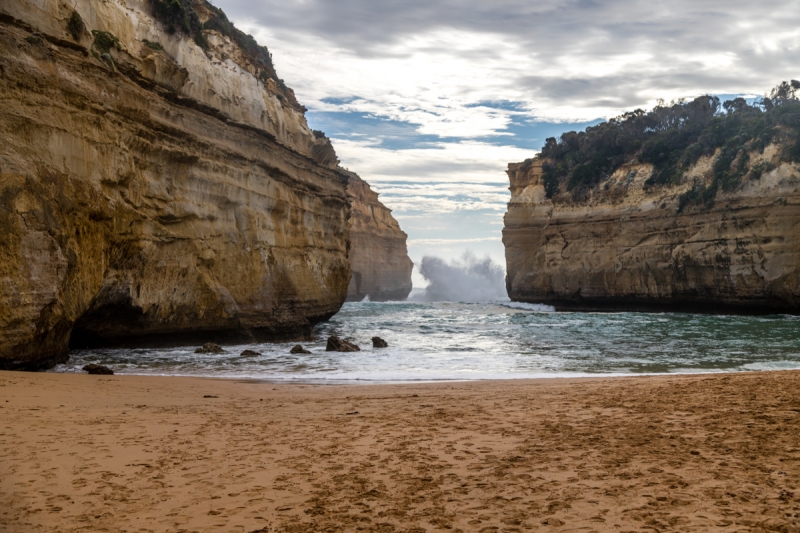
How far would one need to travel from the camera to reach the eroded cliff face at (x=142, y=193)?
10.6 metres

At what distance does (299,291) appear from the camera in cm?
2097

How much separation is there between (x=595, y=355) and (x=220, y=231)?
10.7 m

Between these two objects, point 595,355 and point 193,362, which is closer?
point 193,362

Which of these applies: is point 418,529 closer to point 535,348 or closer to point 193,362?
point 193,362

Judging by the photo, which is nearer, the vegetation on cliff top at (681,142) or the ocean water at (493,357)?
the ocean water at (493,357)

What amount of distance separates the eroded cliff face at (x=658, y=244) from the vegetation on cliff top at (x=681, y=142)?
0.69 metres

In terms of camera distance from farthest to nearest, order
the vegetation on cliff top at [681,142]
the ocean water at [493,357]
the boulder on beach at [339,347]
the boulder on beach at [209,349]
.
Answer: the vegetation on cliff top at [681,142] < the boulder on beach at [339,347] < the boulder on beach at [209,349] < the ocean water at [493,357]

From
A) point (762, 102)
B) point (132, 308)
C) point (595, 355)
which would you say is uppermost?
point (762, 102)

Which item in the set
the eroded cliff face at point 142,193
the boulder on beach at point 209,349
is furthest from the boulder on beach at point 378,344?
the boulder on beach at point 209,349

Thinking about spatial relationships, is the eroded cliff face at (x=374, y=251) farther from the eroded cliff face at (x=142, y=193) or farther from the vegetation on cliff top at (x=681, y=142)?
the eroded cliff face at (x=142, y=193)

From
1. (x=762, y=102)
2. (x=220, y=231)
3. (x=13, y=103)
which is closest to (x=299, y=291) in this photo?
(x=220, y=231)

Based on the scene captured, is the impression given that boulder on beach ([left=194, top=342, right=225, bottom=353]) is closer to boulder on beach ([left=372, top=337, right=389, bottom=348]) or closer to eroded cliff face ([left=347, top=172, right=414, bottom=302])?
boulder on beach ([left=372, top=337, right=389, bottom=348])

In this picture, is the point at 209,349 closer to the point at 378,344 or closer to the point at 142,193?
the point at 142,193

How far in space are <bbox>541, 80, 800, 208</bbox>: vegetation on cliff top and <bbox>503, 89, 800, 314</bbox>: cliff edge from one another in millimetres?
78
